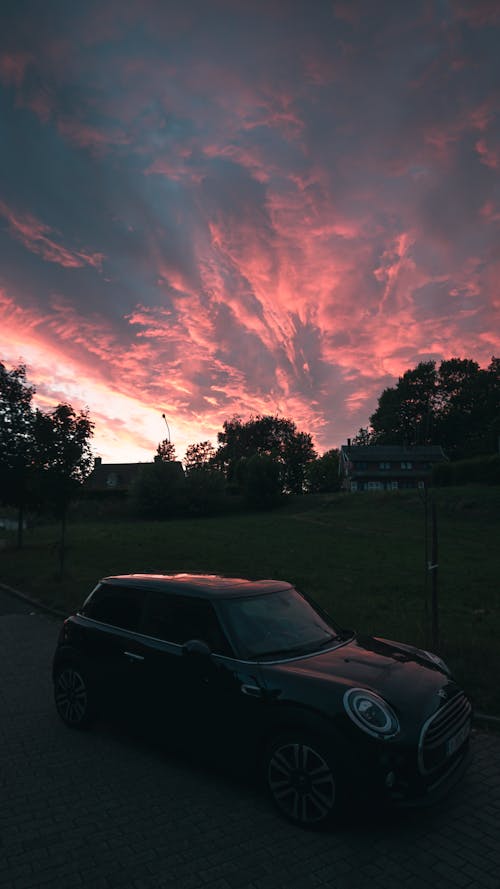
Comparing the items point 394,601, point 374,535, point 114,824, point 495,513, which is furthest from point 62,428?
point 495,513

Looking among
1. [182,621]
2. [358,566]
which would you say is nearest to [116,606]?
[182,621]

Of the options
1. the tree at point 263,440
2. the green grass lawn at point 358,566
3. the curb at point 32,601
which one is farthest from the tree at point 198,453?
the curb at point 32,601

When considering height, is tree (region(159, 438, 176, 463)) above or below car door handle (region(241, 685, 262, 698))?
above

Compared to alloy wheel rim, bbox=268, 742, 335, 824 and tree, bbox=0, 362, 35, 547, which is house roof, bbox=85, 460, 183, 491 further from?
alloy wheel rim, bbox=268, 742, 335, 824

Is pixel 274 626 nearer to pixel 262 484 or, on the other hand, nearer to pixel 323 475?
pixel 262 484

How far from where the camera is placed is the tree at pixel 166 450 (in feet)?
239

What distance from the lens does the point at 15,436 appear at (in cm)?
2327

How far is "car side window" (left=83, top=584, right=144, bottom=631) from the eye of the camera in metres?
5.48

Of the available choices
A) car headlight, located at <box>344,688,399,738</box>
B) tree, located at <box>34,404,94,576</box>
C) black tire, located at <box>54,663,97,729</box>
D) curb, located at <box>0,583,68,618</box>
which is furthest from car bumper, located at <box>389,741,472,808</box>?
tree, located at <box>34,404,94,576</box>

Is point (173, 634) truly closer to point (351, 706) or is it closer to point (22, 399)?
point (351, 706)

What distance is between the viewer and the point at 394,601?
12.4 metres

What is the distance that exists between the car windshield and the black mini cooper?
0.01 m

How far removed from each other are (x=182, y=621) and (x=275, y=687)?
48.0 inches

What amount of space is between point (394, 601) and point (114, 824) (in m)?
9.51
